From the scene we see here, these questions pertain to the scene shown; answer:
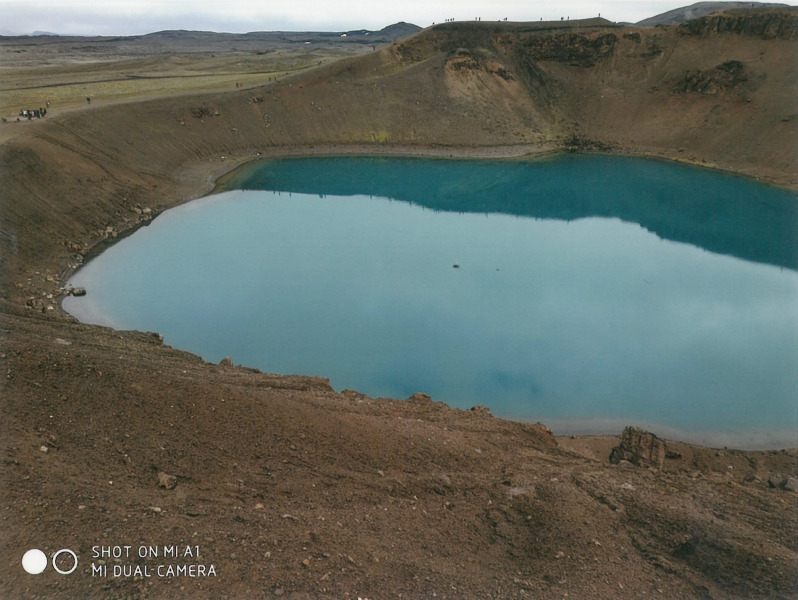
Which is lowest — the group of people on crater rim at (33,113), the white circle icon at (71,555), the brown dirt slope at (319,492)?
the brown dirt slope at (319,492)

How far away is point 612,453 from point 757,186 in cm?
3600

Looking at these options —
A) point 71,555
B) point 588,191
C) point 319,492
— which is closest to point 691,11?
point 588,191

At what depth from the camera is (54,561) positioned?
23.8 feet

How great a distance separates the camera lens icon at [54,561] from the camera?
7117 mm

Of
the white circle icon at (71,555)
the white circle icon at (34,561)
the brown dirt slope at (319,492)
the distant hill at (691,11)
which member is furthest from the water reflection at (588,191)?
the distant hill at (691,11)

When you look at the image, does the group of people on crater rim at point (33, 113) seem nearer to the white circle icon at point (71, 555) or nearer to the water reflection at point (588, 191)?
the water reflection at point (588, 191)

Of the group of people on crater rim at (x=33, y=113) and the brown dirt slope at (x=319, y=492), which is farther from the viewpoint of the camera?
the group of people on crater rim at (x=33, y=113)

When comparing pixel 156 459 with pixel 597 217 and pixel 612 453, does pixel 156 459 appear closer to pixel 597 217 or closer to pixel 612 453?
pixel 612 453

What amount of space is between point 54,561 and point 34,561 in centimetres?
24

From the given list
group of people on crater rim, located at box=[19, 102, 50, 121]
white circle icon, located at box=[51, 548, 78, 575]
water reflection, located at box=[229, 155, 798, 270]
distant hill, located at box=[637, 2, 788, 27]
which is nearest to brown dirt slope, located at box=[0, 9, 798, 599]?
white circle icon, located at box=[51, 548, 78, 575]

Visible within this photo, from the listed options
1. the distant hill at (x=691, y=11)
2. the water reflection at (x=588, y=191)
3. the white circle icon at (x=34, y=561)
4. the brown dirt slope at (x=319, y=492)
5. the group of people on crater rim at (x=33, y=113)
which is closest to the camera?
the white circle icon at (x=34, y=561)

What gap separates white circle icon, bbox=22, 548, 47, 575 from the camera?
23.3 feet

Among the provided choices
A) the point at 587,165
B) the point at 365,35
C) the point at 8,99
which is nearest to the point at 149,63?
the point at 8,99

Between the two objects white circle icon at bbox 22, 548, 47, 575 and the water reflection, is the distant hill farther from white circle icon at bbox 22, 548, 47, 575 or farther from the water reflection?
white circle icon at bbox 22, 548, 47, 575
